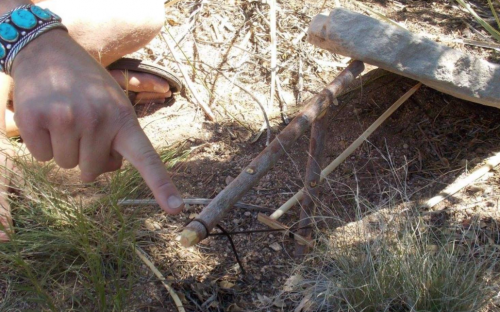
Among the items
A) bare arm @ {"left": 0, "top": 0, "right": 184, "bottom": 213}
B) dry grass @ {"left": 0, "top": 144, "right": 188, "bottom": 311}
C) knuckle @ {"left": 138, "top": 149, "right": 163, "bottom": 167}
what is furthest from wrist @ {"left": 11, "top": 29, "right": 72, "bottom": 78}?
dry grass @ {"left": 0, "top": 144, "right": 188, "bottom": 311}

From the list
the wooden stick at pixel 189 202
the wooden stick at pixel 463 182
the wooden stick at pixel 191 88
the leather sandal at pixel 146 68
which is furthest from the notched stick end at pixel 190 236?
the leather sandal at pixel 146 68

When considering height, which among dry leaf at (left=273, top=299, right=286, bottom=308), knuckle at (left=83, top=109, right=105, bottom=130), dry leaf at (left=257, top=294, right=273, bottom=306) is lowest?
dry leaf at (left=257, top=294, right=273, bottom=306)

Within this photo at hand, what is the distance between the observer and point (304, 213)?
176 cm

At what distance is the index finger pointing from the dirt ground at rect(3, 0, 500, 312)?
28.5 inches

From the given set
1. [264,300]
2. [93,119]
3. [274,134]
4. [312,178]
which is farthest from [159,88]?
[93,119]

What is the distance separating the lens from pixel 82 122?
0.93 metres

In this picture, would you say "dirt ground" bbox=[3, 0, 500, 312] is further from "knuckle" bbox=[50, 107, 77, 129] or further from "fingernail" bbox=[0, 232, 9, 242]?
"knuckle" bbox=[50, 107, 77, 129]

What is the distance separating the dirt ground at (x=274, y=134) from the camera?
1801mm

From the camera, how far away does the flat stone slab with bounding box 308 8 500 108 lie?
1.82 m

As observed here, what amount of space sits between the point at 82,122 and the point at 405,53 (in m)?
1.27

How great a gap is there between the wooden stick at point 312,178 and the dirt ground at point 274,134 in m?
0.05

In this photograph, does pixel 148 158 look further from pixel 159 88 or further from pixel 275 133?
pixel 159 88

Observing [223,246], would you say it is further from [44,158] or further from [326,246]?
[44,158]

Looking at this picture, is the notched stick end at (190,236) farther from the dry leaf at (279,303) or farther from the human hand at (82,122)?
the dry leaf at (279,303)
